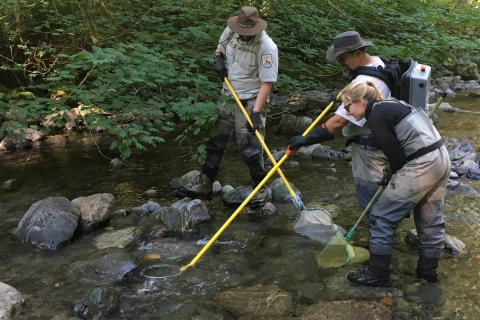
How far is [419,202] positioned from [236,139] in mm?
2476

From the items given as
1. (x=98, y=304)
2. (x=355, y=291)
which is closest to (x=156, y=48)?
(x=98, y=304)

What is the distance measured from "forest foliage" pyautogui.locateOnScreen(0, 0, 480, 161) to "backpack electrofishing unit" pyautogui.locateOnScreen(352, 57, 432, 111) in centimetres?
213

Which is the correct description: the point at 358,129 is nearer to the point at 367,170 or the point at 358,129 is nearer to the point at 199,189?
the point at 367,170

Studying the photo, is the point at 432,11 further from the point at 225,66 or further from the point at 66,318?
the point at 66,318

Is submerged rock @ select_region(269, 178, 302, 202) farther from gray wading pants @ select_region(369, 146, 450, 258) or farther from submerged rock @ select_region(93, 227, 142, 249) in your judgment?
gray wading pants @ select_region(369, 146, 450, 258)

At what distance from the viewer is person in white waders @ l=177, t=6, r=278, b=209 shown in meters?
4.77

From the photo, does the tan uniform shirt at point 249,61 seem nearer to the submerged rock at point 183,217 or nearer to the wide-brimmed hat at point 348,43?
the wide-brimmed hat at point 348,43

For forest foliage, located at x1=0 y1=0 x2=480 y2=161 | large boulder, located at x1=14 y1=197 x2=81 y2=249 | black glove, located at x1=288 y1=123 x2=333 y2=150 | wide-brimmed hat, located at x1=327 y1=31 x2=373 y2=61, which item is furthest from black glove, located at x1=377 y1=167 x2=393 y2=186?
large boulder, located at x1=14 y1=197 x2=81 y2=249

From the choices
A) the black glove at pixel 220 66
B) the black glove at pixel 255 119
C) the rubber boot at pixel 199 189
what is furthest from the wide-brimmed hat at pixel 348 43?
the rubber boot at pixel 199 189

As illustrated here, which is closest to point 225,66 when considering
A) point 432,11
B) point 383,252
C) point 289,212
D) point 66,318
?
point 289,212

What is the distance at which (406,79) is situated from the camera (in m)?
3.57

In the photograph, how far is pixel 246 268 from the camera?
13.4 feet

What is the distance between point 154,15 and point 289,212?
18.1ft

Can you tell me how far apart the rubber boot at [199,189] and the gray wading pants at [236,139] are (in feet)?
0.46
